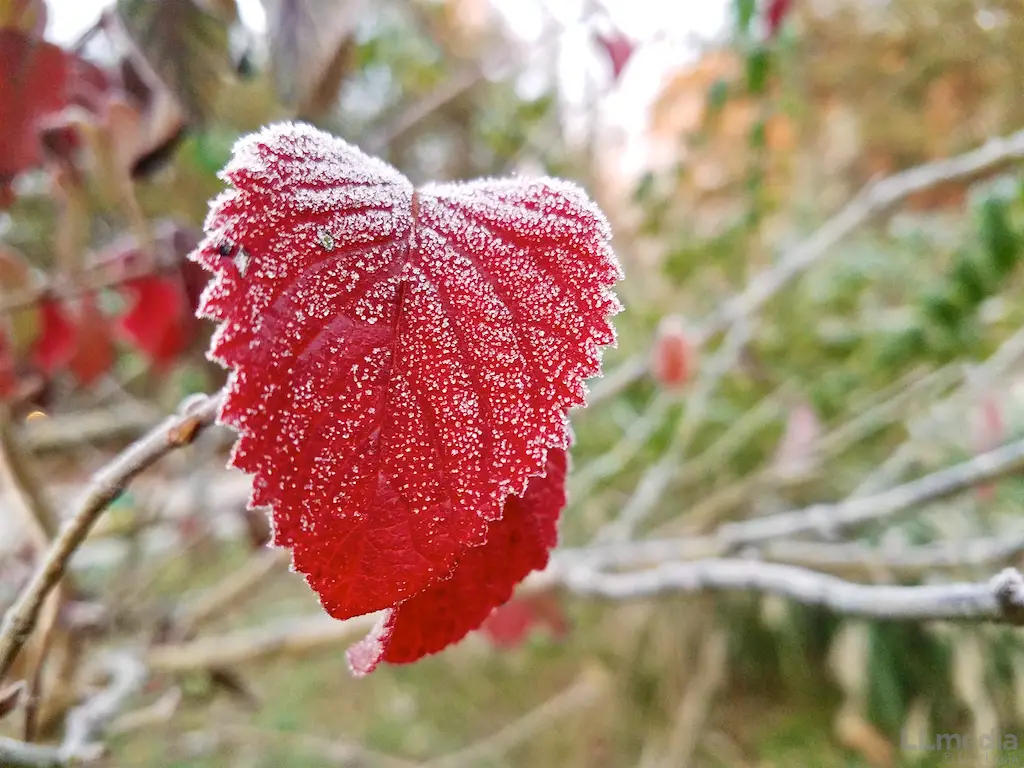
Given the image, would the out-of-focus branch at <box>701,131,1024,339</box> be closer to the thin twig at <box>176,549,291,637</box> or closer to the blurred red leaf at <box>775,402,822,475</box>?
the blurred red leaf at <box>775,402,822,475</box>

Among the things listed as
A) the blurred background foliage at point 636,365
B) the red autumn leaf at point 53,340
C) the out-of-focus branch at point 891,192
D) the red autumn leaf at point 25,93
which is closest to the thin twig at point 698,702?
the blurred background foliage at point 636,365

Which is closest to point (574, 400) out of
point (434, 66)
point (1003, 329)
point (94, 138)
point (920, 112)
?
point (94, 138)

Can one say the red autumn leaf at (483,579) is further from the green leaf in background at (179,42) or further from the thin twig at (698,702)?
the thin twig at (698,702)

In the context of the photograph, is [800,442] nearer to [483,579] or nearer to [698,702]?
[698,702]

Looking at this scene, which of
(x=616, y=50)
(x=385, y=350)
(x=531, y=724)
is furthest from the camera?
(x=531, y=724)

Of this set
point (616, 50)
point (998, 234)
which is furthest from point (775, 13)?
point (998, 234)
